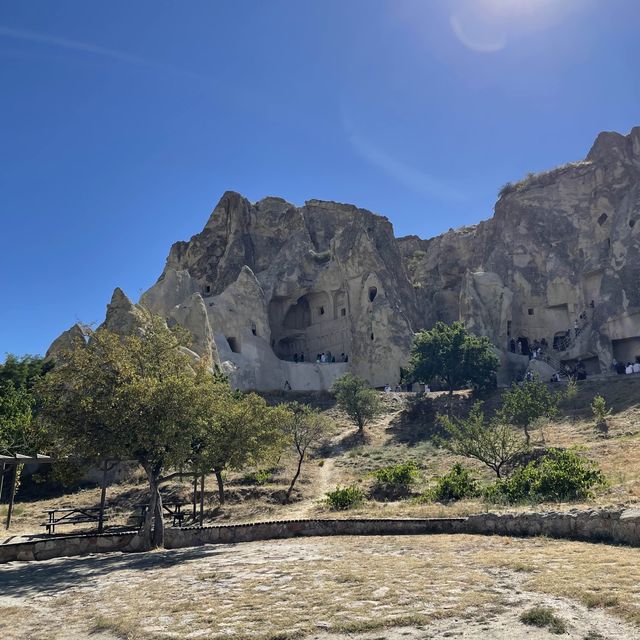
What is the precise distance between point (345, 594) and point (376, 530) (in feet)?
21.6

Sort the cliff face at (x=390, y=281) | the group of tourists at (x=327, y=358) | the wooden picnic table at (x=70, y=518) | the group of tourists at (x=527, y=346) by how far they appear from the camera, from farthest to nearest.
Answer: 1. the group of tourists at (x=327, y=358)
2. the group of tourists at (x=527, y=346)
3. the cliff face at (x=390, y=281)
4. the wooden picnic table at (x=70, y=518)

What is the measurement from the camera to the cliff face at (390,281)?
49094 mm

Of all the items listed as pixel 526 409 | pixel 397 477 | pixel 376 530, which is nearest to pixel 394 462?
pixel 397 477

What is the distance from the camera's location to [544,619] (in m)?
6.73

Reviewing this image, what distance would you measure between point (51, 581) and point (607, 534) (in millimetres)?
10453

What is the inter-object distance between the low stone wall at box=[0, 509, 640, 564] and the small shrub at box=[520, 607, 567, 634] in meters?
4.76

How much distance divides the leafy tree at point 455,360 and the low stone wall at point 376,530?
97.3 feet

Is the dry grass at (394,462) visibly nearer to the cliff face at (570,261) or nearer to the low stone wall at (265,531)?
the low stone wall at (265,531)

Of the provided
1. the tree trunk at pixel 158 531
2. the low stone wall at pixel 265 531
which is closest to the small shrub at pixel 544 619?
the low stone wall at pixel 265 531

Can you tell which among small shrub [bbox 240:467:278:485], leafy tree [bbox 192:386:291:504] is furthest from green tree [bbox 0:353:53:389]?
leafy tree [bbox 192:386:291:504]

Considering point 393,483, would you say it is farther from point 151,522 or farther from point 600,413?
point 600,413

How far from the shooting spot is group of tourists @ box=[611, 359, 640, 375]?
43.1m

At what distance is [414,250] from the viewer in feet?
268

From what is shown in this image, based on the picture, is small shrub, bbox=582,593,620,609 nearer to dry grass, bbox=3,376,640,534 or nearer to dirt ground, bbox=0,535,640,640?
dirt ground, bbox=0,535,640,640
